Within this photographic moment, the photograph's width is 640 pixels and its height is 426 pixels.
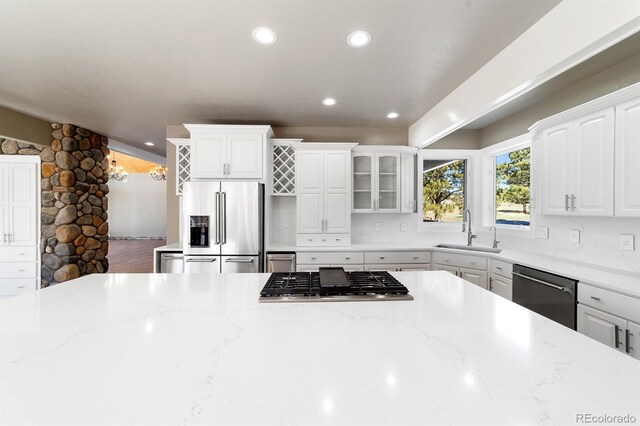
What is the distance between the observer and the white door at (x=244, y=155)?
3.46 m

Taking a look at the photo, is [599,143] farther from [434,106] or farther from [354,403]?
[354,403]

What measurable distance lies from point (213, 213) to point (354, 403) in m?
2.95

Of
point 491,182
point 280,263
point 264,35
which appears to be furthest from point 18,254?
point 491,182

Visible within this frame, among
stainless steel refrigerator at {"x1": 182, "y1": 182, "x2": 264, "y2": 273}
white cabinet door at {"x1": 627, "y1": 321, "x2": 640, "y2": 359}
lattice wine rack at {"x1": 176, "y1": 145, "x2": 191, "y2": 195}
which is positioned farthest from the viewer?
lattice wine rack at {"x1": 176, "y1": 145, "x2": 191, "y2": 195}

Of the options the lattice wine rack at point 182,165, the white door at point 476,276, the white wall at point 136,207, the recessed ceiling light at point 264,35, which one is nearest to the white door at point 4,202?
the lattice wine rack at point 182,165

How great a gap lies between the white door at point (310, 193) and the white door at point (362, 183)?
52cm

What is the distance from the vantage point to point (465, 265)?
3.26 metres

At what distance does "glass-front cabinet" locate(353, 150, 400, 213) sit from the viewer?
3857 mm

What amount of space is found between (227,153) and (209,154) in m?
0.22

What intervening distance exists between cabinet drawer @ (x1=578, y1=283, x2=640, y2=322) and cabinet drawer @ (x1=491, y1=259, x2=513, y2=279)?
2.39 ft

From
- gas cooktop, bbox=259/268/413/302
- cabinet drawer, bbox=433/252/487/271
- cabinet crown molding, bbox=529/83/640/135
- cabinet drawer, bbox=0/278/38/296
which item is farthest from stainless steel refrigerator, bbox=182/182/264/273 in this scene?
cabinet crown molding, bbox=529/83/640/135

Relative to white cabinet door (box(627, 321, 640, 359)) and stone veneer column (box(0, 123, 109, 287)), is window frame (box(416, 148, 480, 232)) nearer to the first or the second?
white cabinet door (box(627, 321, 640, 359))

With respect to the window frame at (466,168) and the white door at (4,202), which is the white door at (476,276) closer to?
the window frame at (466,168)

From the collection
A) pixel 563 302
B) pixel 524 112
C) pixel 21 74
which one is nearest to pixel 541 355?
pixel 563 302
